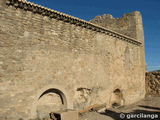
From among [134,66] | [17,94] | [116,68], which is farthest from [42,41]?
[134,66]

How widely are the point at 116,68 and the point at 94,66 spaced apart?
86.8 inches

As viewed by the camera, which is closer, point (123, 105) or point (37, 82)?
point (37, 82)

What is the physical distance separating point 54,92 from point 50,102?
46cm

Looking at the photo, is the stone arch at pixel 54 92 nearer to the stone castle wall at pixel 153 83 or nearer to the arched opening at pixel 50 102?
the arched opening at pixel 50 102

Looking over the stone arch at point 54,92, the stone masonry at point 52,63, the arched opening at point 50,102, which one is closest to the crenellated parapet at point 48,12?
the stone masonry at point 52,63

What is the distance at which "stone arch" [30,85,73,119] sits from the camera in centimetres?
564

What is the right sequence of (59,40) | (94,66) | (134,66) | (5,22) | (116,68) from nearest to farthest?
(5,22) < (59,40) < (94,66) < (116,68) < (134,66)

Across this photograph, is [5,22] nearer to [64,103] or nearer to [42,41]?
[42,41]

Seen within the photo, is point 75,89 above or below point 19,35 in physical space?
below

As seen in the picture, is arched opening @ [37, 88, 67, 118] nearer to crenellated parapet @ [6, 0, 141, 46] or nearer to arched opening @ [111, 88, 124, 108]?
crenellated parapet @ [6, 0, 141, 46]

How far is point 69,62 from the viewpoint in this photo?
22.8ft

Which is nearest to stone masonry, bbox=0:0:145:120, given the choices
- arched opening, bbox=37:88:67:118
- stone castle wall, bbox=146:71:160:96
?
arched opening, bbox=37:88:67:118

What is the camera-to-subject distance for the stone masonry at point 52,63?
17.1 feet

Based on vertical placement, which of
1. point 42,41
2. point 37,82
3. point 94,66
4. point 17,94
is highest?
point 42,41
